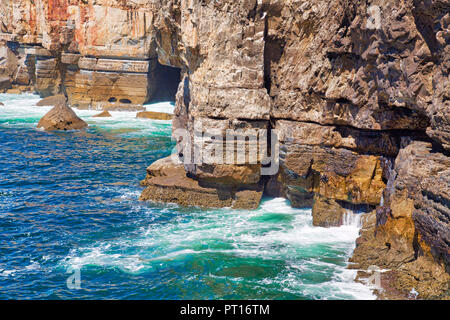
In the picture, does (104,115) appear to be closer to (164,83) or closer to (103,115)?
(103,115)

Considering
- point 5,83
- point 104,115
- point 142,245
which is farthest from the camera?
point 5,83

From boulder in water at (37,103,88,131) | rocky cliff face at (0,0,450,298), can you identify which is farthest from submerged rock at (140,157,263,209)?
boulder in water at (37,103,88,131)

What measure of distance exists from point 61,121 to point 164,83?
1366cm

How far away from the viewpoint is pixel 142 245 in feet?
66.7

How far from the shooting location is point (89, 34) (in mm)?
47688

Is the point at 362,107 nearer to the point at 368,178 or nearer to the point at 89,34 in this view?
the point at 368,178

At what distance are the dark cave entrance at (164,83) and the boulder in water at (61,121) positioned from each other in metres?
10.6

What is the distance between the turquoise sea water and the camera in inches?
667

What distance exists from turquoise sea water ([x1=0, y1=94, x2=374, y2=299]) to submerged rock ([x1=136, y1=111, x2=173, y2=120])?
1488 centimetres

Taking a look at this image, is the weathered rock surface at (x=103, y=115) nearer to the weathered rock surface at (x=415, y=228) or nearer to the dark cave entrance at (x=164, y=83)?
the dark cave entrance at (x=164, y=83)

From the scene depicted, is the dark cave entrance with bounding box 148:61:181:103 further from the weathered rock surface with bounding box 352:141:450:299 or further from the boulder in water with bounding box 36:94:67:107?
the weathered rock surface with bounding box 352:141:450:299

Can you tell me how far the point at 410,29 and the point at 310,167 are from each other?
7.70 metres

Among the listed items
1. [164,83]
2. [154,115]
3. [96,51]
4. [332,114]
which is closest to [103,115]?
[154,115]
